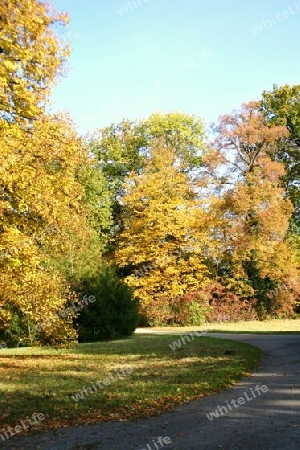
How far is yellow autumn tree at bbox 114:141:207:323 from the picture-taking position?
33625mm

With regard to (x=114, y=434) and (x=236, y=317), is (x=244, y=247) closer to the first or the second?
(x=236, y=317)

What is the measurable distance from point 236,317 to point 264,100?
23.8m

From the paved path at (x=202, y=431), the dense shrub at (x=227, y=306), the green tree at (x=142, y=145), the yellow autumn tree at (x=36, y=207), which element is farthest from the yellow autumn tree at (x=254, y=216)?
the paved path at (x=202, y=431)

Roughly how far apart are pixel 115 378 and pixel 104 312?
1255 cm

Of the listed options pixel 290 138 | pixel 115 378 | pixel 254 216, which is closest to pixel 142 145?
pixel 290 138

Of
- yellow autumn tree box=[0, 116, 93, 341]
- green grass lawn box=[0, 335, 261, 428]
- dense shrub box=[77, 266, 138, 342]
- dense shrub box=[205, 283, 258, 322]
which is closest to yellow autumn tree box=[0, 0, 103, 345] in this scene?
yellow autumn tree box=[0, 116, 93, 341]

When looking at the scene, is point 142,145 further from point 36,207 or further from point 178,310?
point 36,207

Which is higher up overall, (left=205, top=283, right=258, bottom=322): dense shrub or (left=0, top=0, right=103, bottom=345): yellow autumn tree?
(left=0, top=0, right=103, bottom=345): yellow autumn tree

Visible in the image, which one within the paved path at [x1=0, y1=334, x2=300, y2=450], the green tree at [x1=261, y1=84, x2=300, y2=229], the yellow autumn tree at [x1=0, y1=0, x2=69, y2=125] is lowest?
the paved path at [x1=0, y1=334, x2=300, y2=450]

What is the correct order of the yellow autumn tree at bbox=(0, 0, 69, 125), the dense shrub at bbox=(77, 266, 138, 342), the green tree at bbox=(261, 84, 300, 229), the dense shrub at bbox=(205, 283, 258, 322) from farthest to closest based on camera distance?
the green tree at bbox=(261, 84, 300, 229) → the dense shrub at bbox=(205, 283, 258, 322) → the dense shrub at bbox=(77, 266, 138, 342) → the yellow autumn tree at bbox=(0, 0, 69, 125)

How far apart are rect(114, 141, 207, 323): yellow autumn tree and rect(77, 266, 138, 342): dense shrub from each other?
872cm

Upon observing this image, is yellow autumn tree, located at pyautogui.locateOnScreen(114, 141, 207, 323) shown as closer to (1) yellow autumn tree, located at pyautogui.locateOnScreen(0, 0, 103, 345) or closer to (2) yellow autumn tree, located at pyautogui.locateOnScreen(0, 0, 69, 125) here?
(1) yellow autumn tree, located at pyautogui.locateOnScreen(0, 0, 103, 345)

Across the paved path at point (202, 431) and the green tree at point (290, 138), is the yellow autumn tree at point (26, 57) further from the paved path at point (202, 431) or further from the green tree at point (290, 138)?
the green tree at point (290, 138)

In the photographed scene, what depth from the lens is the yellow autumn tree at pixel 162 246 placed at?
110 feet
